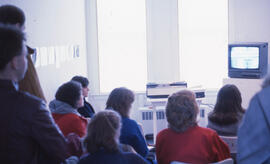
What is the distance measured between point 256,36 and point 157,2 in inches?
66.0

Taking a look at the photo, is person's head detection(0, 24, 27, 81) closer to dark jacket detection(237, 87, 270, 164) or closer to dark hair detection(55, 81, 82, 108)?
dark jacket detection(237, 87, 270, 164)

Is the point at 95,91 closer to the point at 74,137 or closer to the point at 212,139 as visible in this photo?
the point at 212,139

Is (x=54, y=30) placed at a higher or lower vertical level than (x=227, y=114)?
higher

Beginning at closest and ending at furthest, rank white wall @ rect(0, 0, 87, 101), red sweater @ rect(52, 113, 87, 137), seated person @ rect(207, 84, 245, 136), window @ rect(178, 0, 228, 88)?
red sweater @ rect(52, 113, 87, 137)
white wall @ rect(0, 0, 87, 101)
seated person @ rect(207, 84, 245, 136)
window @ rect(178, 0, 228, 88)

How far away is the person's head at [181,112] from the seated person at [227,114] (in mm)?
636

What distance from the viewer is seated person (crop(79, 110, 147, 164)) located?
2035 millimetres

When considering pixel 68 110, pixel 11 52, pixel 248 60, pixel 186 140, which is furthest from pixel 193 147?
pixel 248 60

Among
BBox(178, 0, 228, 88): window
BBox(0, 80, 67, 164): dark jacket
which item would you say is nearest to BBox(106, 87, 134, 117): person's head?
BBox(0, 80, 67, 164): dark jacket

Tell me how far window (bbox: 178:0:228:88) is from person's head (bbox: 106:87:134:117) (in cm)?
340

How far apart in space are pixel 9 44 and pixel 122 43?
505 centimetres

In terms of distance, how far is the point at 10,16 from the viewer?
1860mm

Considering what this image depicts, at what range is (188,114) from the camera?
263 cm

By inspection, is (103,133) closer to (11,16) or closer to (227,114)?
(11,16)

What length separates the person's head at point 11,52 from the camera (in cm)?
144
